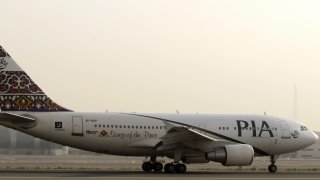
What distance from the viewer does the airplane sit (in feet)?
116

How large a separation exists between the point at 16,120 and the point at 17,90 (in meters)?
1.83

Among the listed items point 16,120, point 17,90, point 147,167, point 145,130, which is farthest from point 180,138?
point 17,90

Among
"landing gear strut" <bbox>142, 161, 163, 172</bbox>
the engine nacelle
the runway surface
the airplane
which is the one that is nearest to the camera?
the runway surface

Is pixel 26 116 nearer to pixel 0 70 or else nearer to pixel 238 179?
pixel 0 70

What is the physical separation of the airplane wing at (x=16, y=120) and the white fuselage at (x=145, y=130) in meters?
0.37

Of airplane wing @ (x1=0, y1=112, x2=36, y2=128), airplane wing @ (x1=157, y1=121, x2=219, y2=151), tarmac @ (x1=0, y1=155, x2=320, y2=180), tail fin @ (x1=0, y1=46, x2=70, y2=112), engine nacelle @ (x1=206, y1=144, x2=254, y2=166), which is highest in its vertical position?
tail fin @ (x1=0, y1=46, x2=70, y2=112)

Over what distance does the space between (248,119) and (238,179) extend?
32.5 feet

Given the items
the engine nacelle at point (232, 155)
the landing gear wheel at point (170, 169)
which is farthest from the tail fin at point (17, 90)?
the engine nacelle at point (232, 155)

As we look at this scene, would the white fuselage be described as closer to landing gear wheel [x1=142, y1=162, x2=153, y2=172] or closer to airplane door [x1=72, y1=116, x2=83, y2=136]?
airplane door [x1=72, y1=116, x2=83, y2=136]

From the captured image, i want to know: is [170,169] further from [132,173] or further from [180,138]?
[132,173]

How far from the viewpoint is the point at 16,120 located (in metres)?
34.8

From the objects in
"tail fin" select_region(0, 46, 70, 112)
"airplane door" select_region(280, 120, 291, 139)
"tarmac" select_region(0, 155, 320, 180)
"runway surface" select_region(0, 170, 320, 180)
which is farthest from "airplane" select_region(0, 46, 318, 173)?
"runway surface" select_region(0, 170, 320, 180)

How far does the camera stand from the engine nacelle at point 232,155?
3488 cm

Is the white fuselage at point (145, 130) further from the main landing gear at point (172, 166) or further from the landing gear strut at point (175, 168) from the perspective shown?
the landing gear strut at point (175, 168)
